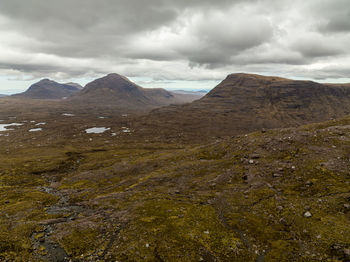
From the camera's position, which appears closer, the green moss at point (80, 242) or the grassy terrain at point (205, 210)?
the grassy terrain at point (205, 210)

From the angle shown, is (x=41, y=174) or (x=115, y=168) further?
(x=41, y=174)

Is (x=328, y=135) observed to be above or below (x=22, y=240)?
above

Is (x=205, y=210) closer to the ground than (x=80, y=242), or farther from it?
closer to the ground

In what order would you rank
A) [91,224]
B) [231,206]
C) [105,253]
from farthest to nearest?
[231,206]
[91,224]
[105,253]

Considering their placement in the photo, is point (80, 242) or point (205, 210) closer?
point (80, 242)

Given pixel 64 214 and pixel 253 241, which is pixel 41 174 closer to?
pixel 64 214

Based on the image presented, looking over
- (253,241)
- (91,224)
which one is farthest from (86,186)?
(253,241)

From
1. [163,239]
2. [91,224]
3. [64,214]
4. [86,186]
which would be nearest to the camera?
[163,239]

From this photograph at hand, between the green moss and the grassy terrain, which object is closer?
the grassy terrain
